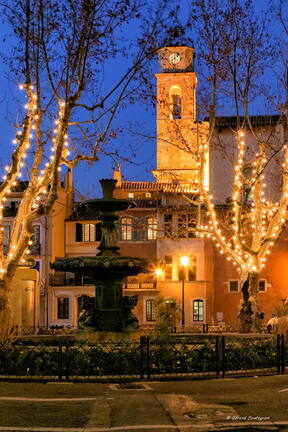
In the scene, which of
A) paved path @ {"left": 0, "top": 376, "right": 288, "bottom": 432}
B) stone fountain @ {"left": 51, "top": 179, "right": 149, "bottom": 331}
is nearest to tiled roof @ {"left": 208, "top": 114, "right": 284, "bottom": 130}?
stone fountain @ {"left": 51, "top": 179, "right": 149, "bottom": 331}

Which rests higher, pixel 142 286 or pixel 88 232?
pixel 88 232

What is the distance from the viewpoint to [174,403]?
11633mm

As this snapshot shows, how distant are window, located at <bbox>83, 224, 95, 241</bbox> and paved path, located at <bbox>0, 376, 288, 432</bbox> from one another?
4467cm

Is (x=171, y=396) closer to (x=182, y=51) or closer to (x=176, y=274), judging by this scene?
(x=176, y=274)

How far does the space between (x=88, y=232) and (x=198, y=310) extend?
462 inches

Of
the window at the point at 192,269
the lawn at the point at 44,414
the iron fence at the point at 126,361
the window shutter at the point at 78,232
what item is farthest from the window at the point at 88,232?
the lawn at the point at 44,414

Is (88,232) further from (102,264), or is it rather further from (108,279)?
(102,264)

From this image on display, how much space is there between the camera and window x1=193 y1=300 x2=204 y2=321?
53.6m

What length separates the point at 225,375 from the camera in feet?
49.4

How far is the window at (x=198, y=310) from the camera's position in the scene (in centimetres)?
5362

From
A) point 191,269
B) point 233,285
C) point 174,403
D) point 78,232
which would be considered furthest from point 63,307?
point 174,403

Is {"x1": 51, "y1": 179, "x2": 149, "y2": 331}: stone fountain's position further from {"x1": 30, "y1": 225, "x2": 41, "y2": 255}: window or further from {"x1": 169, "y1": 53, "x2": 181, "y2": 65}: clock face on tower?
{"x1": 169, "y1": 53, "x2": 181, "y2": 65}: clock face on tower

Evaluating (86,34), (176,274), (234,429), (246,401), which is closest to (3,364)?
(246,401)

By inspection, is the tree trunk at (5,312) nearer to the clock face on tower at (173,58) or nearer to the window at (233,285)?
the window at (233,285)
